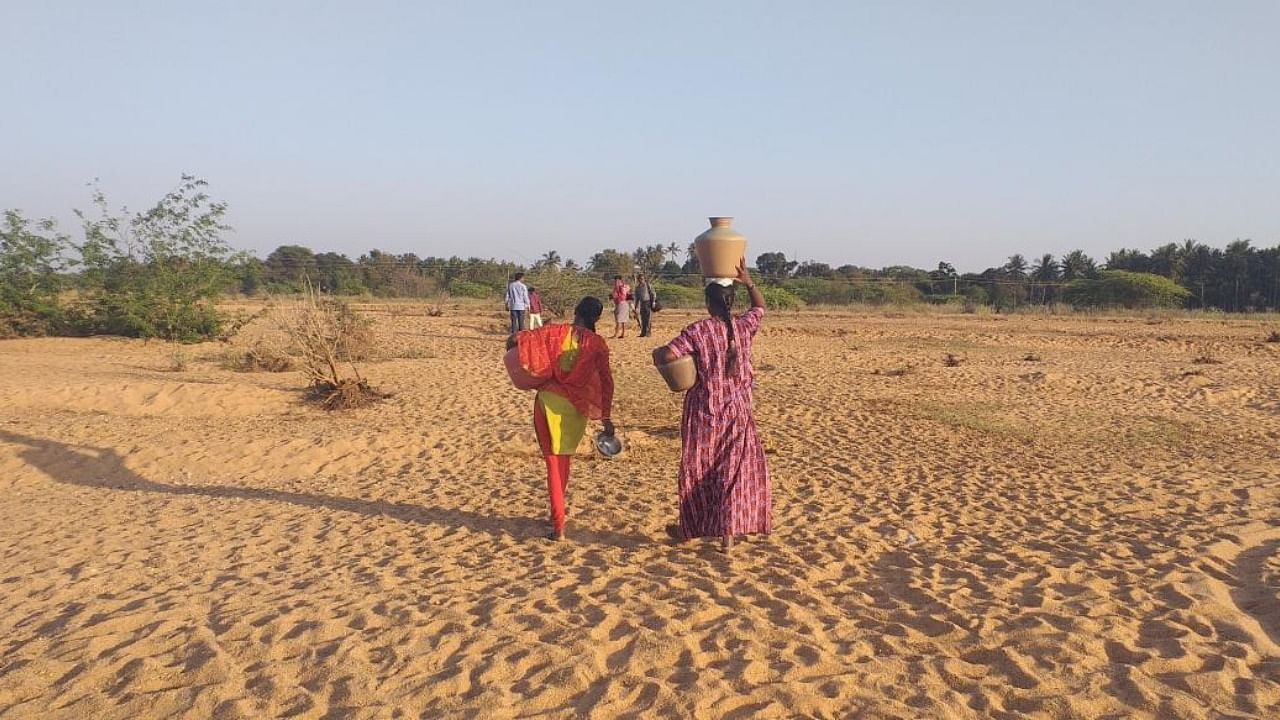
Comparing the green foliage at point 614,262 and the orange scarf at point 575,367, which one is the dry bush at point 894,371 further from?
the green foliage at point 614,262

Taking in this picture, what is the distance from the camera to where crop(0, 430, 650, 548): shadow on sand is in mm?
5277

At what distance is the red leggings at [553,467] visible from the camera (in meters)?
4.69

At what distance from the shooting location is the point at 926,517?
17.9 ft

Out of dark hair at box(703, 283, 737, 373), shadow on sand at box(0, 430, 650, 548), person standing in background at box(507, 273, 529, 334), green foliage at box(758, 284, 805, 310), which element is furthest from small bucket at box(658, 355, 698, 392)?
green foliage at box(758, 284, 805, 310)

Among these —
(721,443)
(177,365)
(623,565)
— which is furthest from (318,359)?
(721,443)

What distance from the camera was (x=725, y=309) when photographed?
420 cm

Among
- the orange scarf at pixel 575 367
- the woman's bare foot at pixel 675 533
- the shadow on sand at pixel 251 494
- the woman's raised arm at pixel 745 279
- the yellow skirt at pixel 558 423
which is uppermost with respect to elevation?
the woman's raised arm at pixel 745 279

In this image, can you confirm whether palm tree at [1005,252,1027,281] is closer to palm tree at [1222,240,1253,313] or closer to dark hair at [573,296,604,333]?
palm tree at [1222,240,1253,313]

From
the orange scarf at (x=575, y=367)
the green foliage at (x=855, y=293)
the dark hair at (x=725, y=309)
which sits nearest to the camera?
the dark hair at (x=725, y=309)

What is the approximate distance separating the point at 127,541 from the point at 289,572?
158cm

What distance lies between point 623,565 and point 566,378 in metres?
1.11

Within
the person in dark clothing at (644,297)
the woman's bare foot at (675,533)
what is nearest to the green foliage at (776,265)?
the person in dark clothing at (644,297)

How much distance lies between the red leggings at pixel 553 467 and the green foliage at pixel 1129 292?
37.1 meters

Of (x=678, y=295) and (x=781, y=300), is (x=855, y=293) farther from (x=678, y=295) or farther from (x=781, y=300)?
(x=678, y=295)
